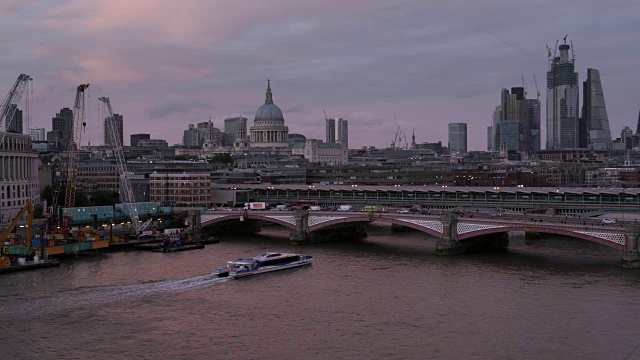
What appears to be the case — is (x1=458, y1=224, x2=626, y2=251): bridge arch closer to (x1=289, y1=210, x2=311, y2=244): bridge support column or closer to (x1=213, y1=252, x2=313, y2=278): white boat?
(x1=213, y1=252, x2=313, y2=278): white boat

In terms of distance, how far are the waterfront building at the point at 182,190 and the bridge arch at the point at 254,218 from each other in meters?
19.0

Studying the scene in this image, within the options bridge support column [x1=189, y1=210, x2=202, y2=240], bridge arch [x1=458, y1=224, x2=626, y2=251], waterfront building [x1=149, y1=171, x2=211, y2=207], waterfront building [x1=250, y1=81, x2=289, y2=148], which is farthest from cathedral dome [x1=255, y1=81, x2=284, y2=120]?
bridge arch [x1=458, y1=224, x2=626, y2=251]

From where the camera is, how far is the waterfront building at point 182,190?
88.0 m

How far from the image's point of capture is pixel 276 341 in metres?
30.8

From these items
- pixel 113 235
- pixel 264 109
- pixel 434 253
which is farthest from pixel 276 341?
pixel 264 109

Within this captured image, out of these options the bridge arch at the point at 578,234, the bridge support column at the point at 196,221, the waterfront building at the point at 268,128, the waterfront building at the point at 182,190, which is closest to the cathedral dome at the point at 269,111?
the waterfront building at the point at 268,128

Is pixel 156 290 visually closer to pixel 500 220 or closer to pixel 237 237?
pixel 500 220

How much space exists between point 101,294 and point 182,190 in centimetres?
5052

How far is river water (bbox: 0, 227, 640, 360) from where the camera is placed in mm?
29672

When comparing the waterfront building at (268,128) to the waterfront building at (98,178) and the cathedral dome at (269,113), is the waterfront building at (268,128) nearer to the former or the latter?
the cathedral dome at (269,113)

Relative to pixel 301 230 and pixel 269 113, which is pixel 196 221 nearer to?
pixel 301 230

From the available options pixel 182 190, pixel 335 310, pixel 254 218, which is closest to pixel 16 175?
pixel 182 190

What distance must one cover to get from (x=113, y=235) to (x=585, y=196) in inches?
1615

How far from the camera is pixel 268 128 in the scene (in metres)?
184
